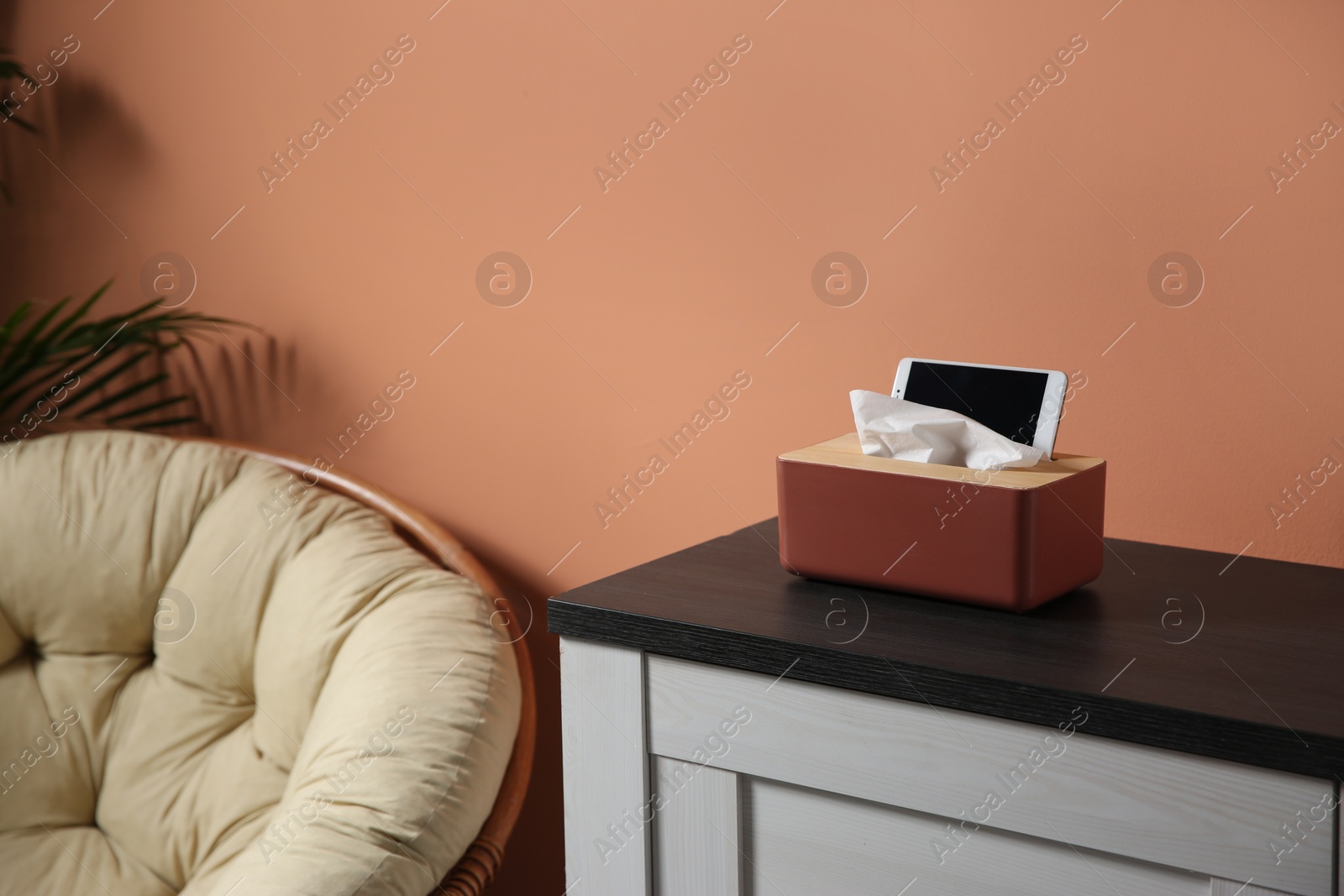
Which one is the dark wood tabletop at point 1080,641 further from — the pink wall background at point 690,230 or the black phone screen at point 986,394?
the pink wall background at point 690,230

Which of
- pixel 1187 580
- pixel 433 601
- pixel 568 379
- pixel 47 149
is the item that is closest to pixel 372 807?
pixel 433 601

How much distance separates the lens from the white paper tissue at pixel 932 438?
0.80 m

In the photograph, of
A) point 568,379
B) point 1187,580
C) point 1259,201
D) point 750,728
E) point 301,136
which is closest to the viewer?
point 750,728

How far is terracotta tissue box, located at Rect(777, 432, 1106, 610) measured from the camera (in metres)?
0.76

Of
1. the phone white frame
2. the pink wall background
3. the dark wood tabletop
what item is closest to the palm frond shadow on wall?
the pink wall background

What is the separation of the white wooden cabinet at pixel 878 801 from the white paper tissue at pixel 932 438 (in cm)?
21

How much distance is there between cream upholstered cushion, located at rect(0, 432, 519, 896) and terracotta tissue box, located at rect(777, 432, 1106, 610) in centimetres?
58

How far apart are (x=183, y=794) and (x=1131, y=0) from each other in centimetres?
151

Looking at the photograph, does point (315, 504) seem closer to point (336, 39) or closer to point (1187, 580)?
point (336, 39)

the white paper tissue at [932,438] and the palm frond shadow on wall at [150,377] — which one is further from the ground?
the palm frond shadow on wall at [150,377]

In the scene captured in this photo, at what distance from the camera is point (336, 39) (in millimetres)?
1572

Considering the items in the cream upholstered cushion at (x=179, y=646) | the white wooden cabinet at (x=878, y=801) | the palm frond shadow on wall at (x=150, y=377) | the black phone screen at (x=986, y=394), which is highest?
the palm frond shadow on wall at (x=150, y=377)

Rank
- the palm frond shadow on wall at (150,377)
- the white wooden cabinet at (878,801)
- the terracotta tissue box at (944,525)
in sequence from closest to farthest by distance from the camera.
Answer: the white wooden cabinet at (878,801) < the terracotta tissue box at (944,525) < the palm frond shadow on wall at (150,377)

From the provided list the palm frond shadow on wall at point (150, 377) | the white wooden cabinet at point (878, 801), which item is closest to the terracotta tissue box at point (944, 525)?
the white wooden cabinet at point (878, 801)
